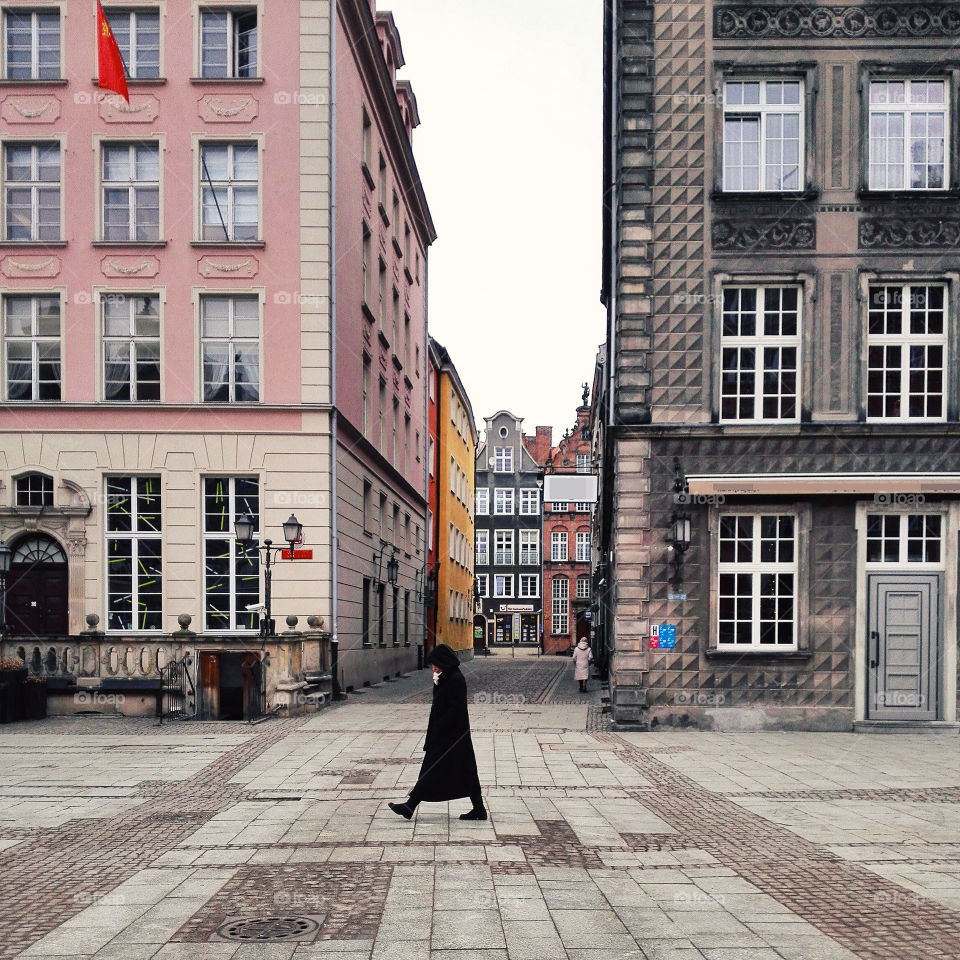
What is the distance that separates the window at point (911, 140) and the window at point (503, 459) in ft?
199

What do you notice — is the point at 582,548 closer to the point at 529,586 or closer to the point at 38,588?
the point at 529,586

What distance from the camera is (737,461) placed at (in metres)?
18.4

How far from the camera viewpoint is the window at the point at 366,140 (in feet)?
98.2

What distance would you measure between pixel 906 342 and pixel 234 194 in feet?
45.7

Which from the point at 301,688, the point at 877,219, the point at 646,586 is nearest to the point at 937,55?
the point at 877,219

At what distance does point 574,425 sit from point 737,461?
6253 cm

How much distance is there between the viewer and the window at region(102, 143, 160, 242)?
24.3m

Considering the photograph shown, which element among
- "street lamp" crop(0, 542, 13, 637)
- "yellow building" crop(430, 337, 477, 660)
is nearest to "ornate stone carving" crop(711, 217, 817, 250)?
"street lamp" crop(0, 542, 13, 637)

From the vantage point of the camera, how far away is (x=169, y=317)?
2411 centimetres

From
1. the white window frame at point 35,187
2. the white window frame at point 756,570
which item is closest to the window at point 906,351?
the white window frame at point 756,570

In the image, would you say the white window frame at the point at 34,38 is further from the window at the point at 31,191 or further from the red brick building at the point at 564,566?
the red brick building at the point at 564,566

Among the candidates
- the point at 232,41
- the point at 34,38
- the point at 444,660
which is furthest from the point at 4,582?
the point at 444,660

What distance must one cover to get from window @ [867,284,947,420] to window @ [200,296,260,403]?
40.3 ft

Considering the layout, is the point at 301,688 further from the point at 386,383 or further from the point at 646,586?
the point at 386,383
